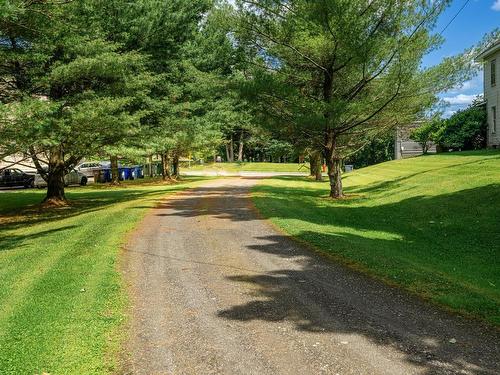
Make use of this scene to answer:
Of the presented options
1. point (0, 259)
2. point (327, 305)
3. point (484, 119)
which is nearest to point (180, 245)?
point (0, 259)

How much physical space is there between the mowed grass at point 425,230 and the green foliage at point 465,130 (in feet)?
27.7

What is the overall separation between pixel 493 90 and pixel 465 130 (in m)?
3.10

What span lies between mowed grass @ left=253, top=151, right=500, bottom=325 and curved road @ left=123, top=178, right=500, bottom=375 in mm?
655

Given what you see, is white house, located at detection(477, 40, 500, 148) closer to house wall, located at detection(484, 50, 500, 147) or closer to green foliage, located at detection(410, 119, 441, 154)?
house wall, located at detection(484, 50, 500, 147)

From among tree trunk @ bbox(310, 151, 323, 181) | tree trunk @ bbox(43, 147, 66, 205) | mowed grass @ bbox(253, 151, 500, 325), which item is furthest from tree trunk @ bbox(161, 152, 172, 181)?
mowed grass @ bbox(253, 151, 500, 325)

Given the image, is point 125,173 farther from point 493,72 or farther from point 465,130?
point 493,72

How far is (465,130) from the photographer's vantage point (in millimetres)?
29797

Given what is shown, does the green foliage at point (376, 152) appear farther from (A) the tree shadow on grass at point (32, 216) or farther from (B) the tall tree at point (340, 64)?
(A) the tree shadow on grass at point (32, 216)

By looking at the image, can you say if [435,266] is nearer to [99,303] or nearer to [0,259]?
[99,303]

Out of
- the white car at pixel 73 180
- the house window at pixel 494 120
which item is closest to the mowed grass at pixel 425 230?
the house window at pixel 494 120

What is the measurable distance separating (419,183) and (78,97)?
1392cm

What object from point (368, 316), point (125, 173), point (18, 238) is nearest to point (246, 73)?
point (18, 238)

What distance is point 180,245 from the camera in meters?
10.8

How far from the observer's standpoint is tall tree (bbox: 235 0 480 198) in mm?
16875
